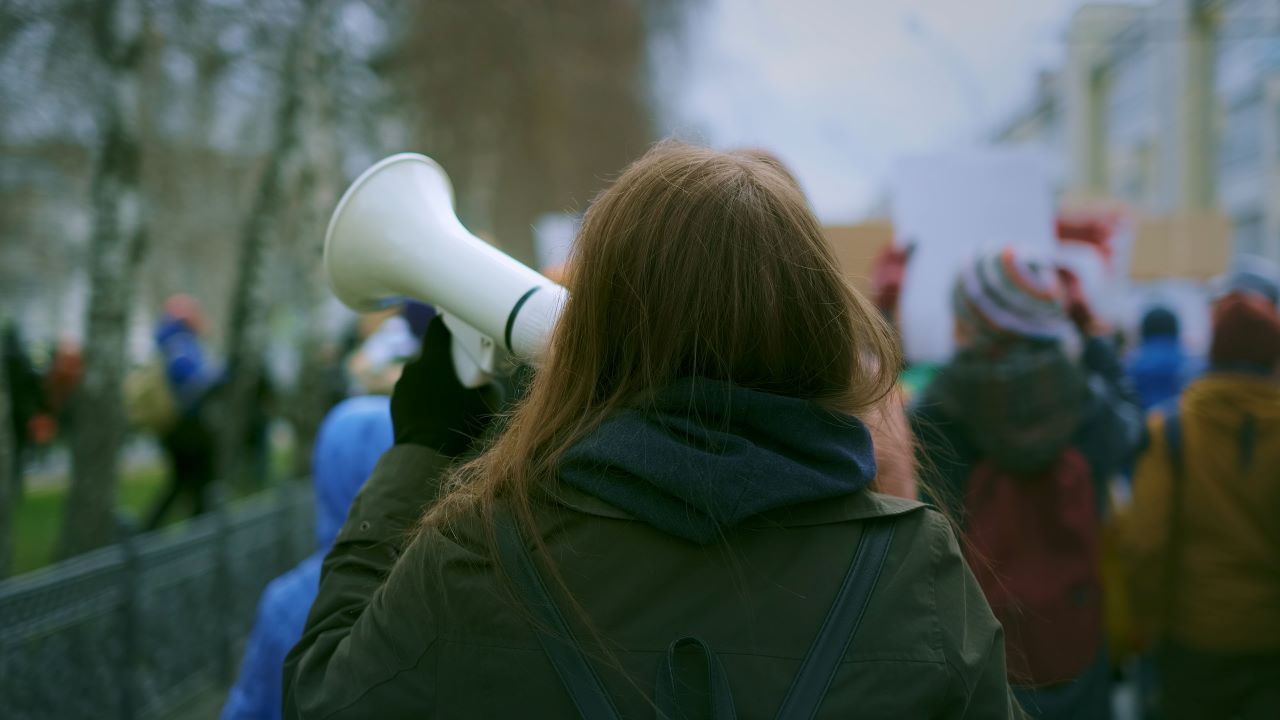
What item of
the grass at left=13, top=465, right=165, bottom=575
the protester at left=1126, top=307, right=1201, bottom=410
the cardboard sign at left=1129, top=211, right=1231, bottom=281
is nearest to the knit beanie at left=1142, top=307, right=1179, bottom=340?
the protester at left=1126, top=307, right=1201, bottom=410

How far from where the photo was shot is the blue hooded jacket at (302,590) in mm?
2430

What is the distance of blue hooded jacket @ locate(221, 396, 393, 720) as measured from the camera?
2.43 metres

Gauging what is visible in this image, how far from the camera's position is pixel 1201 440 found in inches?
124

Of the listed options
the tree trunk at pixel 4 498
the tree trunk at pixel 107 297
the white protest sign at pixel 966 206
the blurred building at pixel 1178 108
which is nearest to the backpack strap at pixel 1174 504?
the white protest sign at pixel 966 206

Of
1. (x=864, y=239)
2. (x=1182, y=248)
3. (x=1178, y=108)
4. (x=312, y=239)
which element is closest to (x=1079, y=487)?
(x=864, y=239)

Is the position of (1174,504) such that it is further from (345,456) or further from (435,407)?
(435,407)

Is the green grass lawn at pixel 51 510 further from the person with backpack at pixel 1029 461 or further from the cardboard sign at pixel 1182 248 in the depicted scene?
the cardboard sign at pixel 1182 248

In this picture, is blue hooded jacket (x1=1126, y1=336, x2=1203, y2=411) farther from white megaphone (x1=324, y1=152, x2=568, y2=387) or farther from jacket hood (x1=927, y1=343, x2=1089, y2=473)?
white megaphone (x1=324, y1=152, x2=568, y2=387)

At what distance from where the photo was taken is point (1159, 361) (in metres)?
5.78

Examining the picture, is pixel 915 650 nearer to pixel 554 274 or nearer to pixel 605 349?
pixel 605 349

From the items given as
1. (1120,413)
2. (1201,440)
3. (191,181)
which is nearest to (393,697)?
(1120,413)

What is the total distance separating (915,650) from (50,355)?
41.8ft

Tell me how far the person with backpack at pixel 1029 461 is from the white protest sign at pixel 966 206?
1.65 metres

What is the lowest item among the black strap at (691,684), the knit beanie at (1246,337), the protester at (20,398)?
the protester at (20,398)
